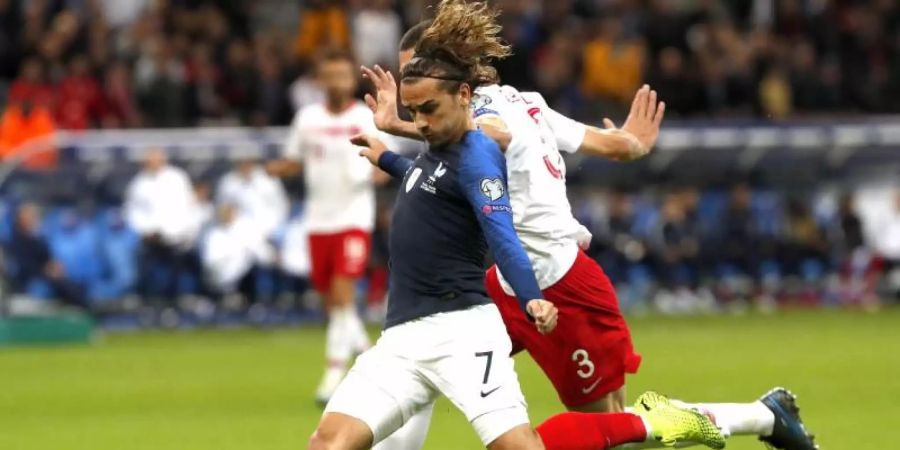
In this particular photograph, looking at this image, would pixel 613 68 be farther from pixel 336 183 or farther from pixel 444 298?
pixel 444 298

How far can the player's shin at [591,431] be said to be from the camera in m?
7.96

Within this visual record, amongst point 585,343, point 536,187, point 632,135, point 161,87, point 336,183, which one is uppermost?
point 632,135

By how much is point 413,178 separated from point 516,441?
1.22 m

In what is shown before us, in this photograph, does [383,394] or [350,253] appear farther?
[350,253]

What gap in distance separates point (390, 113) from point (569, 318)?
53.5 inches

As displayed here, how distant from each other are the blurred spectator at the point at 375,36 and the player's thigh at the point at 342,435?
18.2m

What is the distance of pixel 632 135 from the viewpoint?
920 centimetres

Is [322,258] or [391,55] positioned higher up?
[391,55]

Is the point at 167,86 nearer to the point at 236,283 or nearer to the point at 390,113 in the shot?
Result: the point at 236,283

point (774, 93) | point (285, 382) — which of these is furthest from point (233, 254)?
point (774, 93)

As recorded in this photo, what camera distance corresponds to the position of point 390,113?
8336 millimetres

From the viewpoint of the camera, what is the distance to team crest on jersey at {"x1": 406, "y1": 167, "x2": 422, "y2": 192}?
786 centimetres

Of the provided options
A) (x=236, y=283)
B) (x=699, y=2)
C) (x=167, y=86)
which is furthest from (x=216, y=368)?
(x=699, y=2)

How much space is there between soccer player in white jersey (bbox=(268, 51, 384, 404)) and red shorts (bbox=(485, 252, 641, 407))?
5477mm
